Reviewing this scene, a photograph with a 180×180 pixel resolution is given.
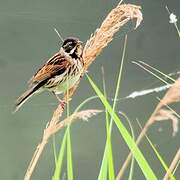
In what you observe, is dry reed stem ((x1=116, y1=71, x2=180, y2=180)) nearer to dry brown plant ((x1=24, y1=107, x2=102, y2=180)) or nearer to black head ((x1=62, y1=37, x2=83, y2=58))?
dry brown plant ((x1=24, y1=107, x2=102, y2=180))

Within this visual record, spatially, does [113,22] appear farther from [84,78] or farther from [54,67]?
[84,78]

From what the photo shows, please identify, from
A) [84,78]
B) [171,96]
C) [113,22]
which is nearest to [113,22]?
[113,22]

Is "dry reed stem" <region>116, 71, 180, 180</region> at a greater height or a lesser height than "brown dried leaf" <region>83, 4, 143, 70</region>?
lesser

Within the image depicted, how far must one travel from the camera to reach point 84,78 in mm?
4738

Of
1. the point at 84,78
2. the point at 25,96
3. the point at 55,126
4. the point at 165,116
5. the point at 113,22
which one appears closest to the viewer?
the point at 165,116

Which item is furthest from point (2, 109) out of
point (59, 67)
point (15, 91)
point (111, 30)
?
point (111, 30)

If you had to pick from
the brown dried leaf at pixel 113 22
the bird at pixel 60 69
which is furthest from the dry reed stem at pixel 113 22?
the bird at pixel 60 69

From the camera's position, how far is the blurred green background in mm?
4703

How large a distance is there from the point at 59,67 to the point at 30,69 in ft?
9.18

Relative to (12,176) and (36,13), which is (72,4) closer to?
(36,13)

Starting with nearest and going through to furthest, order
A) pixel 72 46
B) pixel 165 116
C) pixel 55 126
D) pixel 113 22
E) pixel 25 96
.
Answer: pixel 165 116
pixel 55 126
pixel 113 22
pixel 25 96
pixel 72 46

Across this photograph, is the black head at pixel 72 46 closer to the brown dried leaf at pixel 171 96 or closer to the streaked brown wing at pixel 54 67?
the streaked brown wing at pixel 54 67

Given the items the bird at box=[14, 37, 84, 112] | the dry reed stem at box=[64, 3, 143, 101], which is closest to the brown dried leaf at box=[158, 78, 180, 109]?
the dry reed stem at box=[64, 3, 143, 101]

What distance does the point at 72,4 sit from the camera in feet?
18.3
